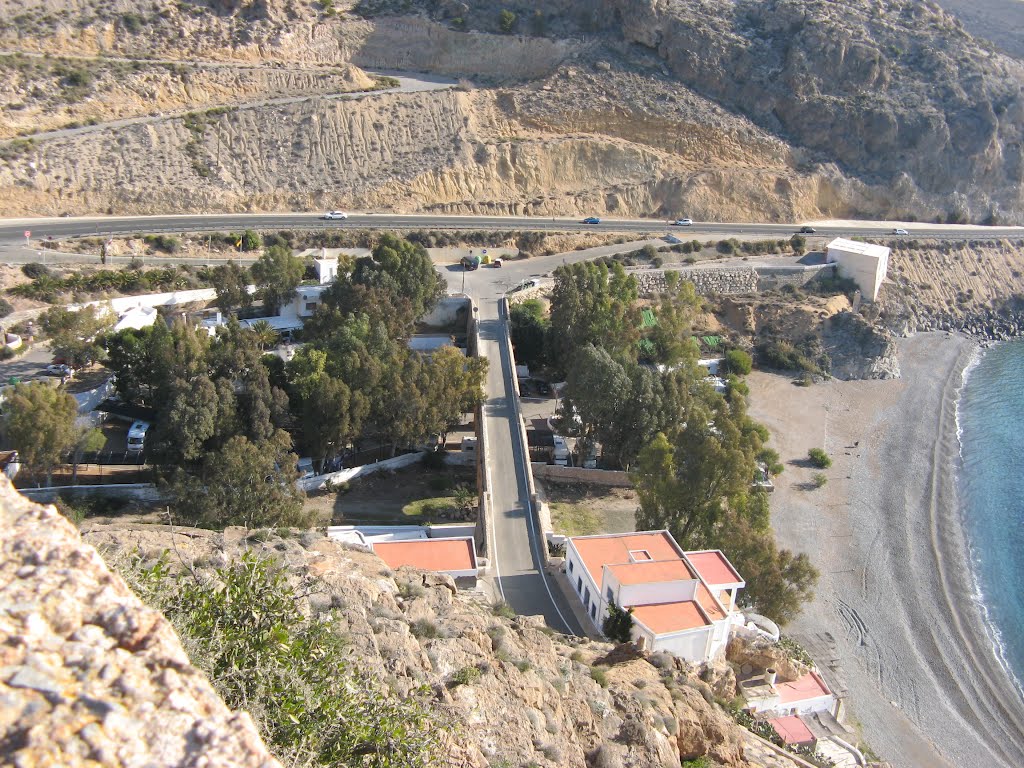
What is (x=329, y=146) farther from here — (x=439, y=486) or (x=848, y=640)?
(x=848, y=640)

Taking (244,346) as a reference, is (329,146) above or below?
above

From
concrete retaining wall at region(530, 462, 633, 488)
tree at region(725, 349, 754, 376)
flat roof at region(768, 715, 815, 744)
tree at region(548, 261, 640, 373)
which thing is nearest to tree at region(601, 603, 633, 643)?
flat roof at region(768, 715, 815, 744)

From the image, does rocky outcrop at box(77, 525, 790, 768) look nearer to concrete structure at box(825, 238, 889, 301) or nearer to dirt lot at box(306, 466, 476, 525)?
dirt lot at box(306, 466, 476, 525)

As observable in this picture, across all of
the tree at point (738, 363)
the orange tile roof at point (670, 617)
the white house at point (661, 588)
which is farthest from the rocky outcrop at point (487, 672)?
the tree at point (738, 363)

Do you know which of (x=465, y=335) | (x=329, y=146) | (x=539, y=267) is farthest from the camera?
(x=329, y=146)

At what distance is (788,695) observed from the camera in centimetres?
2041

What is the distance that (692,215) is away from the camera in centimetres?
5762

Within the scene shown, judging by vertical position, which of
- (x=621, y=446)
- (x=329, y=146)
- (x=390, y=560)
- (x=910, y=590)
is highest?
(x=329, y=146)

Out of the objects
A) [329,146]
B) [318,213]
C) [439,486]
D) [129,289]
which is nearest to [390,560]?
[439,486]

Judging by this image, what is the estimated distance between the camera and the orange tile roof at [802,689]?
66.7 feet

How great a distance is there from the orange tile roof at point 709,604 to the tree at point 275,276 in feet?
79.0

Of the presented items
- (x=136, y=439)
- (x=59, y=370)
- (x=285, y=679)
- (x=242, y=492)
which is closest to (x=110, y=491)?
(x=136, y=439)

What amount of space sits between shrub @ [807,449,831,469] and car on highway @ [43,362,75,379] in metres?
29.1

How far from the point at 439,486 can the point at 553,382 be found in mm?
10434
